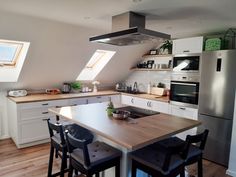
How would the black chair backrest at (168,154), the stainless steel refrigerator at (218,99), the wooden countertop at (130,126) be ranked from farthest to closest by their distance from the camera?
the stainless steel refrigerator at (218,99), the wooden countertop at (130,126), the black chair backrest at (168,154)

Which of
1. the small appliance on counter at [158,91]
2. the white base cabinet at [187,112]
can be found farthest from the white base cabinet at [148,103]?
the small appliance on counter at [158,91]

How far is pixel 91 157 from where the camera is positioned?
1753mm

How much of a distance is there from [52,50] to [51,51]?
0.10 ft

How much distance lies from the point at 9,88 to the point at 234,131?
4.15 meters

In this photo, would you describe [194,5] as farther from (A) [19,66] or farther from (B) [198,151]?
(A) [19,66]

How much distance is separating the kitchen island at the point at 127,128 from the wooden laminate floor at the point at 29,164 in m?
0.99

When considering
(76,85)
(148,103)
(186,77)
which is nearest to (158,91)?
(148,103)

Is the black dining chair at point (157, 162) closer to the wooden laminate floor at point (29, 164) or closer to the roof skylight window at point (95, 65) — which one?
the wooden laminate floor at point (29, 164)

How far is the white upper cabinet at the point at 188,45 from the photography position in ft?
10.8

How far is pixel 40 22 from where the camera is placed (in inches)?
120

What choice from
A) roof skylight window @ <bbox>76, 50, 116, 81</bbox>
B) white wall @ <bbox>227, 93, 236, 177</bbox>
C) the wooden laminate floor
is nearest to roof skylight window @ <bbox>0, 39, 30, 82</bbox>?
the wooden laminate floor

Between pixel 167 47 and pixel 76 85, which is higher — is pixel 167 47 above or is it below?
above

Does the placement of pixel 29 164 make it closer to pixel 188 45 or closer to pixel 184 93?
pixel 184 93

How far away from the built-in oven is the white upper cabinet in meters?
0.46
